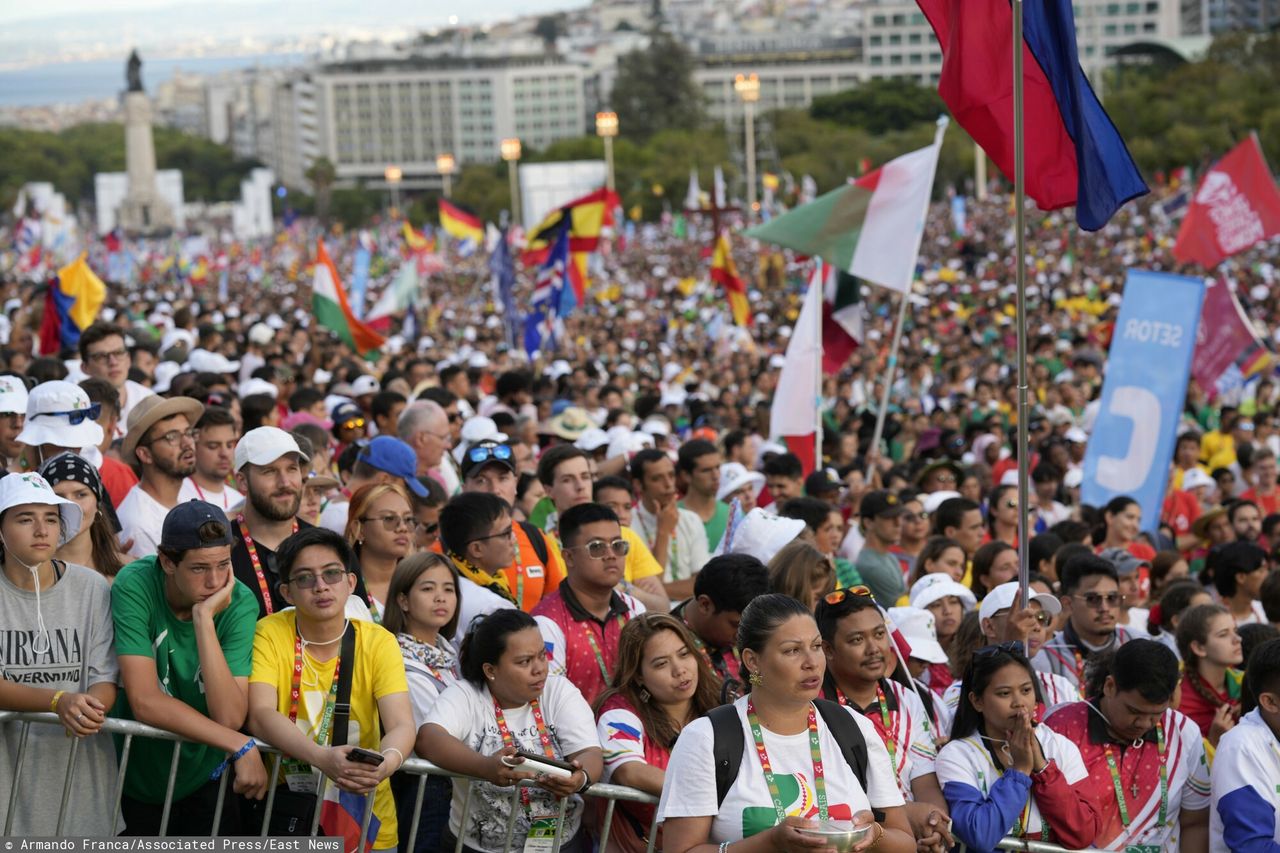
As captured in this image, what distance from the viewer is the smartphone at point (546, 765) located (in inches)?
199

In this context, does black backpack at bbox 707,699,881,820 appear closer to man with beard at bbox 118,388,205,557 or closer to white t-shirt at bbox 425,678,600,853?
white t-shirt at bbox 425,678,600,853

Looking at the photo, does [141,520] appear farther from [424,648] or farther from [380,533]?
[424,648]

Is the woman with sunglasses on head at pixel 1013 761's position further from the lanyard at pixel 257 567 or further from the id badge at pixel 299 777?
the lanyard at pixel 257 567

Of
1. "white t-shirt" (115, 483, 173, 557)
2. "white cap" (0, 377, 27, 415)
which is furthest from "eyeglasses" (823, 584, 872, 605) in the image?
"white cap" (0, 377, 27, 415)

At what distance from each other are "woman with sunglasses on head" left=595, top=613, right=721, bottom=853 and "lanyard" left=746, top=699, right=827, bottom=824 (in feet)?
2.43

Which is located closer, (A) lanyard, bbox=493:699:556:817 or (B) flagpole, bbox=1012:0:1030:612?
(A) lanyard, bbox=493:699:556:817

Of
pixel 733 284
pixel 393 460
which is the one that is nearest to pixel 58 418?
pixel 393 460

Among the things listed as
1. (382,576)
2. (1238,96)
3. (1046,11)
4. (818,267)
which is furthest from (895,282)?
(1238,96)

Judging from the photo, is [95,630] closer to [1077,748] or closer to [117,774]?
[117,774]

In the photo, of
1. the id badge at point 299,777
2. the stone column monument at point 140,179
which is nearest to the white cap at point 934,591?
the id badge at point 299,777

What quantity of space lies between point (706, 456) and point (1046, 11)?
277cm

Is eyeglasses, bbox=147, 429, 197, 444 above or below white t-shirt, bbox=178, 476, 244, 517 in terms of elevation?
above

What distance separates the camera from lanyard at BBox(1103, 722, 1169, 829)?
539 centimetres

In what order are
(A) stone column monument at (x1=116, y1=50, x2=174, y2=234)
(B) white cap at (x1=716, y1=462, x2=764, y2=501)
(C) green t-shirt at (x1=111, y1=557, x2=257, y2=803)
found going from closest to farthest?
(C) green t-shirt at (x1=111, y1=557, x2=257, y2=803) < (B) white cap at (x1=716, y1=462, x2=764, y2=501) < (A) stone column monument at (x1=116, y1=50, x2=174, y2=234)
